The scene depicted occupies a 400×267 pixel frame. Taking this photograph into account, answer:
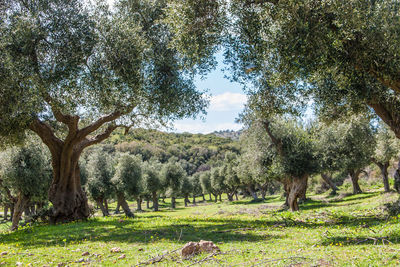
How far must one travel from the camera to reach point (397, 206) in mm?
14109

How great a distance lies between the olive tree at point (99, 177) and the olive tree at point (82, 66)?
2600 cm

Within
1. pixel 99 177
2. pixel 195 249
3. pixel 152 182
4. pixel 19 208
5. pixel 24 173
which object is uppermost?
pixel 24 173

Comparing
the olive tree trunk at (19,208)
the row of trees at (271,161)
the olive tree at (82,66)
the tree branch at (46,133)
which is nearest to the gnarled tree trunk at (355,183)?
the row of trees at (271,161)

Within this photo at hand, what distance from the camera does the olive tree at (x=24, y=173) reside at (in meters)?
27.8

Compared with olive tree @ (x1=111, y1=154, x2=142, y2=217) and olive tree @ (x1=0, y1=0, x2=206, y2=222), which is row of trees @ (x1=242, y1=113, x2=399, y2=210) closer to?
olive tree @ (x1=0, y1=0, x2=206, y2=222)

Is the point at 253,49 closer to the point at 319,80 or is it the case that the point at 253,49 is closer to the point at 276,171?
the point at 319,80

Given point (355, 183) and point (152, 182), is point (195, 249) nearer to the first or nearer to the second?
point (355, 183)

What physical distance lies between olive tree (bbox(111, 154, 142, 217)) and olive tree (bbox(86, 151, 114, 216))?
100 centimetres

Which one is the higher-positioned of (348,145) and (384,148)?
(348,145)

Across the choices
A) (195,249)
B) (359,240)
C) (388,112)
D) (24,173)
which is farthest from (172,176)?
(195,249)

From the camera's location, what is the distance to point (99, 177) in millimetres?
42188

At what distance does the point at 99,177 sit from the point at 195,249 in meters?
38.3

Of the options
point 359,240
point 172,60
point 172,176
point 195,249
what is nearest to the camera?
point 195,249

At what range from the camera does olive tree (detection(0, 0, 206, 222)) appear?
520 inches
